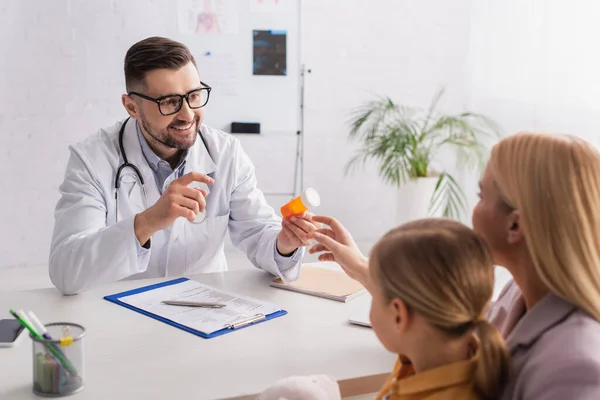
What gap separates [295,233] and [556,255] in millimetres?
926

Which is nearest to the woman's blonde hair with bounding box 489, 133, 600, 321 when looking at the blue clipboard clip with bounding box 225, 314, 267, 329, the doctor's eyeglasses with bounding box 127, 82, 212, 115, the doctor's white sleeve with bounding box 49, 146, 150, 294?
the blue clipboard clip with bounding box 225, 314, 267, 329

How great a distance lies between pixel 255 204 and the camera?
2100 mm

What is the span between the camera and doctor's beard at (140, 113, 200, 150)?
199cm

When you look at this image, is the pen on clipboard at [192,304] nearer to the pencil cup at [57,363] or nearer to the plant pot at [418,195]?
the pencil cup at [57,363]

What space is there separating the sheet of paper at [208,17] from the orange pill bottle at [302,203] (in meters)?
2.38

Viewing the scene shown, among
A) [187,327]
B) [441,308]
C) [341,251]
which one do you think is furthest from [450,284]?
[187,327]

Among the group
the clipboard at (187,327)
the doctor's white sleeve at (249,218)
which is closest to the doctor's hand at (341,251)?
the clipboard at (187,327)

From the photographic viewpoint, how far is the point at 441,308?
917 millimetres

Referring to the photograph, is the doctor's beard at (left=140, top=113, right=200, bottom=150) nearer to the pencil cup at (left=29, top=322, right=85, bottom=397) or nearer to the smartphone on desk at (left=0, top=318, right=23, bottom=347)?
the smartphone on desk at (left=0, top=318, right=23, bottom=347)

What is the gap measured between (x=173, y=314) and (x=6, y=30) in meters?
2.69

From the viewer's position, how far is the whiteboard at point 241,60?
3838mm

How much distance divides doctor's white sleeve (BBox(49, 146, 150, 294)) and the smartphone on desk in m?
0.21

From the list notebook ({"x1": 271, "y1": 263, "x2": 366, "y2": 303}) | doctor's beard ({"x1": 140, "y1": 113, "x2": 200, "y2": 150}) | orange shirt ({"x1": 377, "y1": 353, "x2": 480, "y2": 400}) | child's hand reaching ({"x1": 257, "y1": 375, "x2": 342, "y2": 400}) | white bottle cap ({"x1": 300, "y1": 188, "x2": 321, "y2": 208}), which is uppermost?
doctor's beard ({"x1": 140, "y1": 113, "x2": 200, "y2": 150})

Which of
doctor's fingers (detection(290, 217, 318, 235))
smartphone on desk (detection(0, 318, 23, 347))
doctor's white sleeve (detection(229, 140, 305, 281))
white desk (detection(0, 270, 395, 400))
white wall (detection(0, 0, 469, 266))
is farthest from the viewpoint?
white wall (detection(0, 0, 469, 266))
